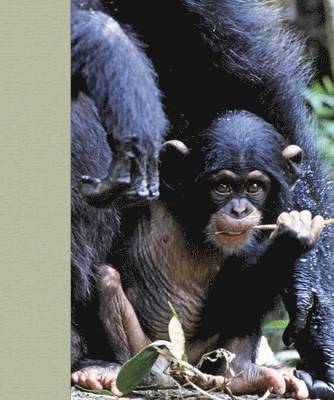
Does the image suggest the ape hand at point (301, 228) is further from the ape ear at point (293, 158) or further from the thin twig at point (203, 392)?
the thin twig at point (203, 392)

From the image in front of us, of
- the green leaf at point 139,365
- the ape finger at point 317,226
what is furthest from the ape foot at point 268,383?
the ape finger at point 317,226

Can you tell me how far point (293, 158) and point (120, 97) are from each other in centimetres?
63

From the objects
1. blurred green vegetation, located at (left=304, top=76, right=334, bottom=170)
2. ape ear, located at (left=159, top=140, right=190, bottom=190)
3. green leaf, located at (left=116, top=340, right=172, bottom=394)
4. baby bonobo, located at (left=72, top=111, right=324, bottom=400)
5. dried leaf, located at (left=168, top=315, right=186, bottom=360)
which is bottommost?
green leaf, located at (left=116, top=340, right=172, bottom=394)

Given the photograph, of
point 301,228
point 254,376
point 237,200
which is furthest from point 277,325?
point 237,200

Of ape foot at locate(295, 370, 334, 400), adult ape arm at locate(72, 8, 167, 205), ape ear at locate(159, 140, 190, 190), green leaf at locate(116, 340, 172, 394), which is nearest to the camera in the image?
adult ape arm at locate(72, 8, 167, 205)

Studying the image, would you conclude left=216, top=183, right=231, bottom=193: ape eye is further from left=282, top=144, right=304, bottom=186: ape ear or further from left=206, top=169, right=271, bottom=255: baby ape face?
left=282, top=144, right=304, bottom=186: ape ear

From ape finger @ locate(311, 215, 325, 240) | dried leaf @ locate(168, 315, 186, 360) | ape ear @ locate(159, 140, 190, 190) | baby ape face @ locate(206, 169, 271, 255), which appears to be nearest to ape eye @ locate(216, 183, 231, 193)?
baby ape face @ locate(206, 169, 271, 255)

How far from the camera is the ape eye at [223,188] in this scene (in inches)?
141

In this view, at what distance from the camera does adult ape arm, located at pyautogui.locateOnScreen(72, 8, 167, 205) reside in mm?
3275

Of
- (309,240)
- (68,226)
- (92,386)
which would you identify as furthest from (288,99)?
(92,386)

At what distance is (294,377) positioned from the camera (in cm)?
366

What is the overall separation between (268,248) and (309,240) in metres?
0.12

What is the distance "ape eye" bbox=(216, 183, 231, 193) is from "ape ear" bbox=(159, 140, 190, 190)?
11 cm

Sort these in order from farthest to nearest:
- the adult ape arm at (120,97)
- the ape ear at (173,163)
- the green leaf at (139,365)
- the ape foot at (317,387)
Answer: the ape foot at (317,387) < the ape ear at (173,163) < the green leaf at (139,365) < the adult ape arm at (120,97)
